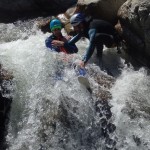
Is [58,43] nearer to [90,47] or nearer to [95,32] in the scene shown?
[90,47]

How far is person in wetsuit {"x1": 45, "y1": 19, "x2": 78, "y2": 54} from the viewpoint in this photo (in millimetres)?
10414

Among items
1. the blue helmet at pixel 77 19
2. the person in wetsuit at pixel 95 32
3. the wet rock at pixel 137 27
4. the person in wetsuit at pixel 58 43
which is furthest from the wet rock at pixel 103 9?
the person in wetsuit at pixel 58 43

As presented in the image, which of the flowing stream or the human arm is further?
the human arm

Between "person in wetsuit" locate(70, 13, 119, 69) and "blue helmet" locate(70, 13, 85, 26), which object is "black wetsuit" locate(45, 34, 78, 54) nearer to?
"person in wetsuit" locate(70, 13, 119, 69)

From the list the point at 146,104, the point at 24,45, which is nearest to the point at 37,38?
the point at 24,45

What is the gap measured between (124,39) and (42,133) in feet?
11.6

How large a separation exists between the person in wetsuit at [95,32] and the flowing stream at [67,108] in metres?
0.52

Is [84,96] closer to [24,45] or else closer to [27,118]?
[27,118]

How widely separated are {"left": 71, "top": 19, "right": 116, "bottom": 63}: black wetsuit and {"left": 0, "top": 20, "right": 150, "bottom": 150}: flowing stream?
48 cm

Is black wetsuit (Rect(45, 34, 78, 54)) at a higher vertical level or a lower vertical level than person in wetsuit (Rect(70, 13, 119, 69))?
lower

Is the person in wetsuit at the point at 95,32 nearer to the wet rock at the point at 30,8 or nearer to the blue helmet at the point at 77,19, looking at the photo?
the blue helmet at the point at 77,19

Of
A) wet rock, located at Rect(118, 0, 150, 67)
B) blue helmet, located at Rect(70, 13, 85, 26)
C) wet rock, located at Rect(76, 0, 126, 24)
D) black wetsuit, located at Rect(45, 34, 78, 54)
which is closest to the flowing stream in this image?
black wetsuit, located at Rect(45, 34, 78, 54)

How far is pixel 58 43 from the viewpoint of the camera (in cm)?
1038

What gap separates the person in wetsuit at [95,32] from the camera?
10.2 meters
